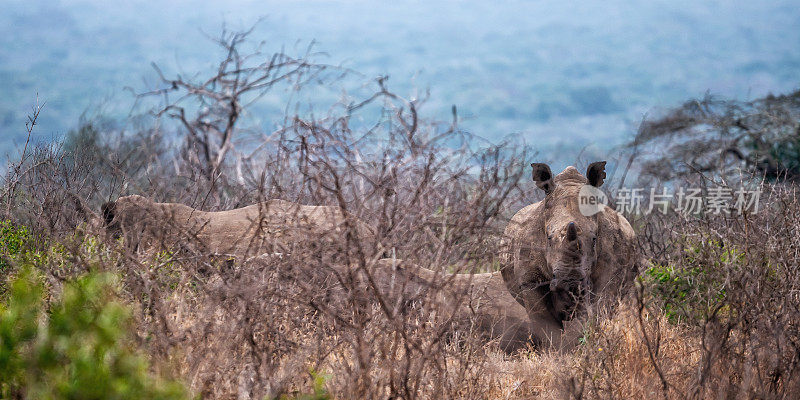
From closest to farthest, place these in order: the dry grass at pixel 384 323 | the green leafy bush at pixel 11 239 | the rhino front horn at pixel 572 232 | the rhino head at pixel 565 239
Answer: the dry grass at pixel 384 323
the rhino front horn at pixel 572 232
the rhino head at pixel 565 239
the green leafy bush at pixel 11 239

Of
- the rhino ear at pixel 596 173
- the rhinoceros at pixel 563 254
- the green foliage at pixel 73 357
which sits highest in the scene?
the green foliage at pixel 73 357

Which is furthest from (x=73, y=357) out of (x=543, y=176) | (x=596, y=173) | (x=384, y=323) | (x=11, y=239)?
(x=11, y=239)

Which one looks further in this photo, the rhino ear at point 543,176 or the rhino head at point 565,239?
the rhino ear at point 543,176

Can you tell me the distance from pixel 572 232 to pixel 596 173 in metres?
0.94

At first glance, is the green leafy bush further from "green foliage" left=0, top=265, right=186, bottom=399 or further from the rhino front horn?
the rhino front horn

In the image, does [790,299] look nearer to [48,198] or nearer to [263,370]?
[263,370]

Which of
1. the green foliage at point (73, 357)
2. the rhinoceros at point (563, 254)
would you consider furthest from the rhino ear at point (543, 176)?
the green foliage at point (73, 357)

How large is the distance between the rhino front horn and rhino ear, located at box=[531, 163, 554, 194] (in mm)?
767

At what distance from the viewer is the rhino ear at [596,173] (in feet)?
22.2

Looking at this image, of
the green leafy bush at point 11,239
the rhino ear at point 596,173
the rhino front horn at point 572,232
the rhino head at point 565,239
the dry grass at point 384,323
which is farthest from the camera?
the green leafy bush at point 11,239

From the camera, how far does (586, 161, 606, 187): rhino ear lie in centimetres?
675

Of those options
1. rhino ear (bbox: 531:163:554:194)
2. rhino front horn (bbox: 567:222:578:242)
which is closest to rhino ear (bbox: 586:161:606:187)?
rhino ear (bbox: 531:163:554:194)

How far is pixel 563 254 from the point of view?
6.21m

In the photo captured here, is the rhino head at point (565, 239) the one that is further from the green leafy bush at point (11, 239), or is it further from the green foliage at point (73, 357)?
the green leafy bush at point (11, 239)
